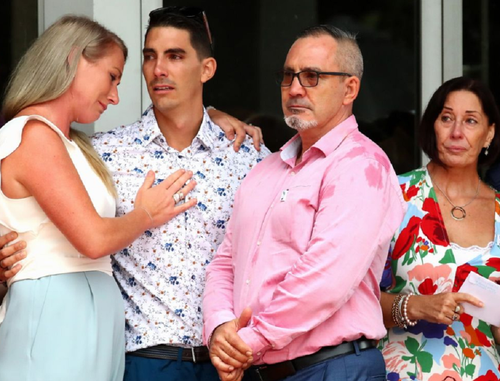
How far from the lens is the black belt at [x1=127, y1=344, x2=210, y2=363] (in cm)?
292

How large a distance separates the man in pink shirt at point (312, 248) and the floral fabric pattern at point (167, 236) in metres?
0.13

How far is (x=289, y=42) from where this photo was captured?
163 inches

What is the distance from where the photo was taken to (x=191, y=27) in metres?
3.21

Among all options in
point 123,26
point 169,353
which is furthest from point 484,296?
point 123,26

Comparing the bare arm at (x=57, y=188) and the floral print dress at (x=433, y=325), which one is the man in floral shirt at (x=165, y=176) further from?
the floral print dress at (x=433, y=325)

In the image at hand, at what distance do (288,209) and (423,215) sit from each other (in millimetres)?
697

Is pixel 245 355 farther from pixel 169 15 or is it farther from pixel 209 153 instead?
pixel 169 15

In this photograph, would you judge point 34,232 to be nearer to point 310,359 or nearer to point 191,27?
point 310,359

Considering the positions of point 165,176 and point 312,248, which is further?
point 165,176

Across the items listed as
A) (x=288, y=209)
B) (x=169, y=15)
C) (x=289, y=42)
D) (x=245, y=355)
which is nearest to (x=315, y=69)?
(x=288, y=209)

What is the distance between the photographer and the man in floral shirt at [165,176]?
2.92 m

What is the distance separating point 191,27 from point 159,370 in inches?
48.3

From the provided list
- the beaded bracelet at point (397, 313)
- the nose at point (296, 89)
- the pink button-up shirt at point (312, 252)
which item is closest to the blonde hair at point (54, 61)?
the pink button-up shirt at point (312, 252)

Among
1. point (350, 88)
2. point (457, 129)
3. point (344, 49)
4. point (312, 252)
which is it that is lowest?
point (312, 252)
